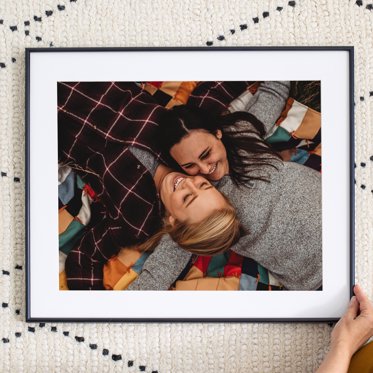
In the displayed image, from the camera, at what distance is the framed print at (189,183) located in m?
1.42

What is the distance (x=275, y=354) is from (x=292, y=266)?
0.25m

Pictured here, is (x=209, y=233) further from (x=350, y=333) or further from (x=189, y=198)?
(x=350, y=333)

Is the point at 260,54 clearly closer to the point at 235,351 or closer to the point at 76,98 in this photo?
the point at 76,98

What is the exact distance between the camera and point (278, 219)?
143 centimetres

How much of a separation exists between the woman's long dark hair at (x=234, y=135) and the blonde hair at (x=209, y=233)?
0.10 meters

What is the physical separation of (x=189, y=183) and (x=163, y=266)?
0.78 ft

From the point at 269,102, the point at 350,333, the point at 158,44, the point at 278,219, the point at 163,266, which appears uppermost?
the point at 158,44

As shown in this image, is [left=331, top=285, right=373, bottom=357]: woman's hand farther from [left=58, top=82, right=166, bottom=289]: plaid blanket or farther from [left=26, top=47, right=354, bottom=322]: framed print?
[left=58, top=82, right=166, bottom=289]: plaid blanket

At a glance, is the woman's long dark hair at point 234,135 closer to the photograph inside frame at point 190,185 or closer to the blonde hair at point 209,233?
the photograph inside frame at point 190,185

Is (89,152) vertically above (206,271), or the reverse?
(89,152)

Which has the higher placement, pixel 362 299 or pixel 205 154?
pixel 205 154

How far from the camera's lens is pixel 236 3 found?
1.45 meters

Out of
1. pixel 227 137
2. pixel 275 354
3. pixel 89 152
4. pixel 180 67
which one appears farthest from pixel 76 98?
pixel 275 354

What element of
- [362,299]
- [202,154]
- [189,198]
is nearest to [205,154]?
[202,154]
